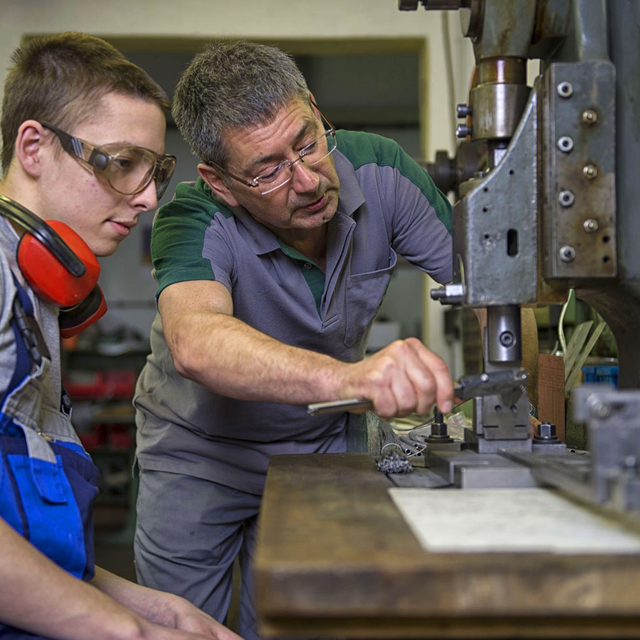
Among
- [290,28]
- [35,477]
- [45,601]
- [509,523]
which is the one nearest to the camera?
[509,523]

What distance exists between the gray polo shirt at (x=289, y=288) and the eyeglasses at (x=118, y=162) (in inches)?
11.7

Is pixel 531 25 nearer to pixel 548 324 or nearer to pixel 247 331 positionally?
pixel 247 331

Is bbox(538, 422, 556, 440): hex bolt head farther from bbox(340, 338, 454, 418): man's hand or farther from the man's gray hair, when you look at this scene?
the man's gray hair

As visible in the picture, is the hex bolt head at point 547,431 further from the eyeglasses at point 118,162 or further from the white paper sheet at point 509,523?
the eyeglasses at point 118,162

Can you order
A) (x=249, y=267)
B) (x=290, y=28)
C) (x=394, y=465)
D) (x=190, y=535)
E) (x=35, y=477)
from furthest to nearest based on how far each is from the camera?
1. (x=290, y=28)
2. (x=190, y=535)
3. (x=249, y=267)
4. (x=394, y=465)
5. (x=35, y=477)

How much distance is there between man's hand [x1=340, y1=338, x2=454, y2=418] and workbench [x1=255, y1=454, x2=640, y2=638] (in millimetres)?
351

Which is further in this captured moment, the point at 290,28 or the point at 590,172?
the point at 290,28

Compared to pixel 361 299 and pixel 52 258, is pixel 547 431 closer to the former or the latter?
pixel 361 299

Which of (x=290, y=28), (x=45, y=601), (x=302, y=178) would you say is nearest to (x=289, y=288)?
(x=302, y=178)

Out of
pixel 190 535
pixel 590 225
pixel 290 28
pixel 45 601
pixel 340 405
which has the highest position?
pixel 290 28

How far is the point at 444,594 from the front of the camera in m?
0.59

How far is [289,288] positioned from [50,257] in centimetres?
70

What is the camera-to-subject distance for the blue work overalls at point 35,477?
0.95 metres

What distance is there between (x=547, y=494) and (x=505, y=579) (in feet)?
1.09
